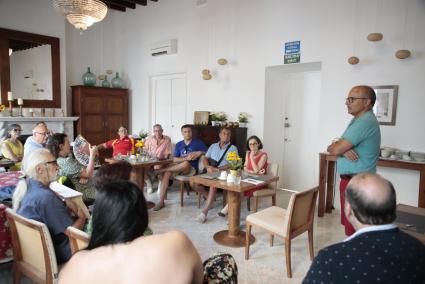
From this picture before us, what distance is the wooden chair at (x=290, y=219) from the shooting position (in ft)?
8.24

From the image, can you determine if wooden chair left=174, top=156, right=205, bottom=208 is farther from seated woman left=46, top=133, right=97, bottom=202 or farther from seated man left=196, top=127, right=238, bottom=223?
seated woman left=46, top=133, right=97, bottom=202

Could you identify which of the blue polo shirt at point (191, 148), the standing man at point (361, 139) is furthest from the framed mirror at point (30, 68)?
the standing man at point (361, 139)

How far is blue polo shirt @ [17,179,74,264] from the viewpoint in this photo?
184 centimetres

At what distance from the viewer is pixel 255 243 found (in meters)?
3.16

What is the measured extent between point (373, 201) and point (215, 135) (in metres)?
4.19

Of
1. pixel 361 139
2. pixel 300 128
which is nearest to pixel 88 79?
pixel 300 128

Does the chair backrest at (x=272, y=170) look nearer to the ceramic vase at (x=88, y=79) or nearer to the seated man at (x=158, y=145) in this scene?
the seated man at (x=158, y=145)

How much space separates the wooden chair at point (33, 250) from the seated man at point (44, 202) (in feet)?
0.28

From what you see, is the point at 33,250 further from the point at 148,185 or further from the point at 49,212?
the point at 148,185

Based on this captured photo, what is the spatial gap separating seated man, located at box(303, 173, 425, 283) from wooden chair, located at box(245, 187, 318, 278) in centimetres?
132

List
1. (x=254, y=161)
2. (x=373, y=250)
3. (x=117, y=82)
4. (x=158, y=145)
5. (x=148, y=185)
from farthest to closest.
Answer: (x=117, y=82)
(x=148, y=185)
(x=158, y=145)
(x=254, y=161)
(x=373, y=250)

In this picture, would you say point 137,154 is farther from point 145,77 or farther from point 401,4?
point 401,4

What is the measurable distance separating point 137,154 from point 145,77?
3272 millimetres

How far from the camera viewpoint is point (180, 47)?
6.29 metres
